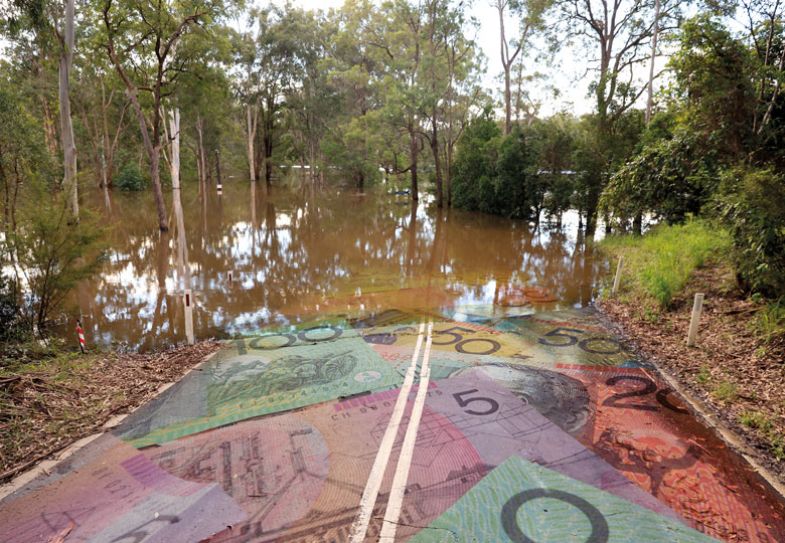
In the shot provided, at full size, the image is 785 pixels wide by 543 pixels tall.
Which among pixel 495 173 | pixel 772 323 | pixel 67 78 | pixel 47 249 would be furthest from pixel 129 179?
pixel 772 323

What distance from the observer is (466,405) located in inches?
214

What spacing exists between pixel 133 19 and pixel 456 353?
18655 mm

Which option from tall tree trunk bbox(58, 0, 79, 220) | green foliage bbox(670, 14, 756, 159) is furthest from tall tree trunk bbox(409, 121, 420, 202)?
green foliage bbox(670, 14, 756, 159)

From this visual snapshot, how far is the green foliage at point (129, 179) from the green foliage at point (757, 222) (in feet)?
143

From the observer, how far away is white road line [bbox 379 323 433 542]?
11.5 feet

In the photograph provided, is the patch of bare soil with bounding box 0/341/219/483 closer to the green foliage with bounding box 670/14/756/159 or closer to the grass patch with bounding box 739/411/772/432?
the grass patch with bounding box 739/411/772/432

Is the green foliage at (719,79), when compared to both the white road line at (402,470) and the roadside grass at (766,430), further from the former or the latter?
the white road line at (402,470)

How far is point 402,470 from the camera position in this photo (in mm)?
4176

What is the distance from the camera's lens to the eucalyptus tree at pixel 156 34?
56.1ft

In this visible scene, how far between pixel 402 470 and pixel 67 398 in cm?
386

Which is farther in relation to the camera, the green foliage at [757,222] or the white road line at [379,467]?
the green foliage at [757,222]

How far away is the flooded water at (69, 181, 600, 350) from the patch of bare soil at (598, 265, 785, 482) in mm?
2632
